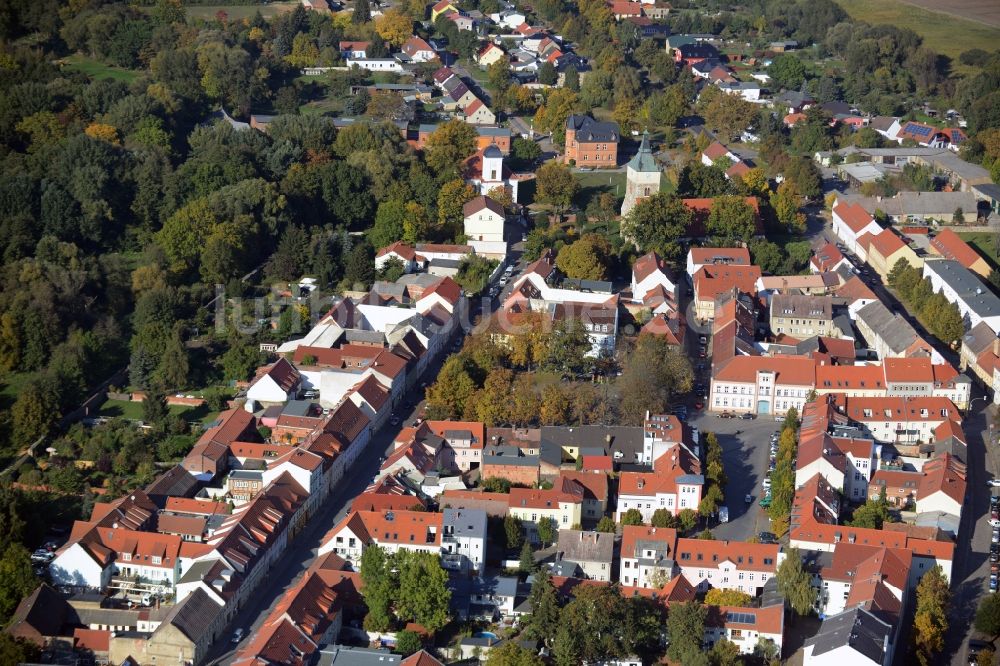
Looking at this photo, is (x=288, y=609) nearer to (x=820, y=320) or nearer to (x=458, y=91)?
(x=820, y=320)

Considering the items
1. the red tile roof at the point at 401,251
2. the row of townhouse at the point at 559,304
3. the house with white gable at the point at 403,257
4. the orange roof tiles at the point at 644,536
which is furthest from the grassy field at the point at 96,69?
the orange roof tiles at the point at 644,536

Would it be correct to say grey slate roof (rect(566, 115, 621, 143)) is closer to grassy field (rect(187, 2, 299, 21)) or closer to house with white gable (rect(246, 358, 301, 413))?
house with white gable (rect(246, 358, 301, 413))

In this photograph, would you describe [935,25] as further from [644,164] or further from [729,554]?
[729,554]

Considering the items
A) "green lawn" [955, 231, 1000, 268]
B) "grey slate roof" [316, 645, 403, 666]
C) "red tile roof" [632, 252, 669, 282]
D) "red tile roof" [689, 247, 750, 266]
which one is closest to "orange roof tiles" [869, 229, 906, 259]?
"green lawn" [955, 231, 1000, 268]

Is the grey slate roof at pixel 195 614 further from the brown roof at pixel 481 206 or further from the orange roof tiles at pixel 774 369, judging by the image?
the brown roof at pixel 481 206

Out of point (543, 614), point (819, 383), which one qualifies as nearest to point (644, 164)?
point (819, 383)
